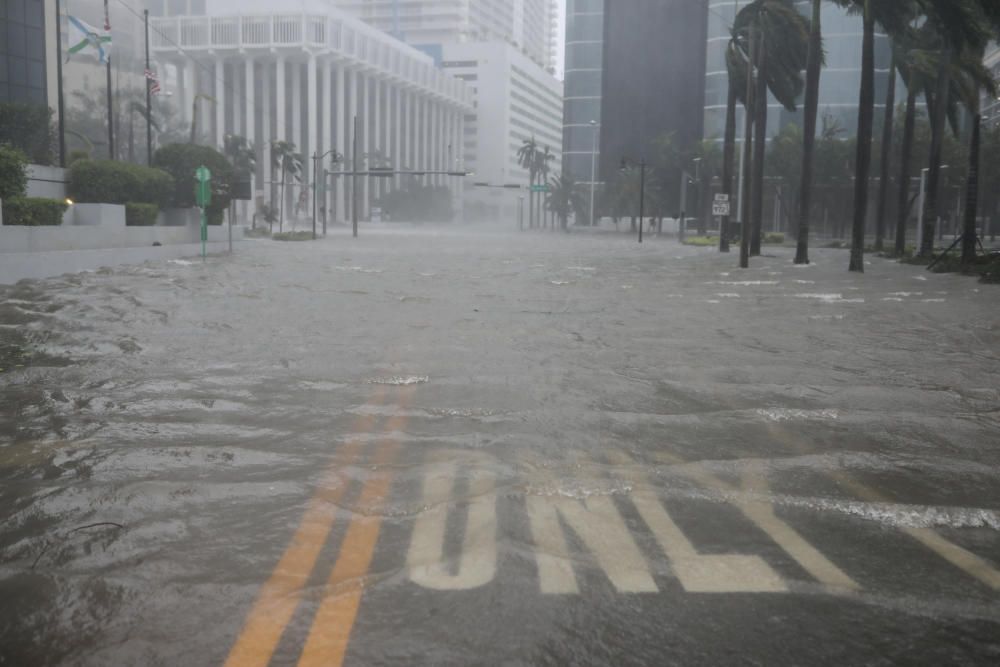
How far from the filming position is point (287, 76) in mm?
132875

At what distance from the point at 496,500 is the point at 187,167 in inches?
1526

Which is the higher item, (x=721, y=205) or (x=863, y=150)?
(x=863, y=150)

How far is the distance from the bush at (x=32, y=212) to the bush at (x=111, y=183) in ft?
20.3

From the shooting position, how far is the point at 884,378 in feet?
34.9

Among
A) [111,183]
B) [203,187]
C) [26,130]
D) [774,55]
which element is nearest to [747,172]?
[774,55]

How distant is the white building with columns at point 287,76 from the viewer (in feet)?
414

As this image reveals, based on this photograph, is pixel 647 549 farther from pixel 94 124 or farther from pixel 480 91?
pixel 480 91

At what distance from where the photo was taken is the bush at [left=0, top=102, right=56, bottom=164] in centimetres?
3447

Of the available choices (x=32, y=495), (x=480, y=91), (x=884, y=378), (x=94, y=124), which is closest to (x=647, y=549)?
(x=32, y=495)

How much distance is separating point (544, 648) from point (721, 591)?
1.05 meters

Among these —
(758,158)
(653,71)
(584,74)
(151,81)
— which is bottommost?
(758,158)

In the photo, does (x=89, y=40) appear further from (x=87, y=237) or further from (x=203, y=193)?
(x=87, y=237)

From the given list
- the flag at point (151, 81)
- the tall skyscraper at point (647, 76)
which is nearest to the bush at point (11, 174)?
the flag at point (151, 81)

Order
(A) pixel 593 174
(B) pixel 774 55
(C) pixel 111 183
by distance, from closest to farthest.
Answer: (C) pixel 111 183 < (B) pixel 774 55 < (A) pixel 593 174
